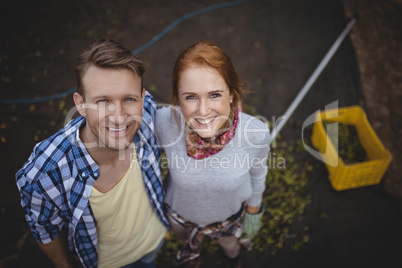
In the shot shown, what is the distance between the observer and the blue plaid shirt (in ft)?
5.19

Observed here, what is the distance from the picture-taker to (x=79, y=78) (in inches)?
63.3

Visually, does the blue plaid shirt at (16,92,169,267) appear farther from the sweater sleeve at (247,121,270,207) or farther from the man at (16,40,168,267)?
the sweater sleeve at (247,121,270,207)

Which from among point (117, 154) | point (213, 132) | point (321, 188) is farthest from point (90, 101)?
point (321, 188)

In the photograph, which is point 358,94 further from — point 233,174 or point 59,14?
point 59,14

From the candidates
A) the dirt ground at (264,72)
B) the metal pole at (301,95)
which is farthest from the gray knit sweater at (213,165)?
the metal pole at (301,95)

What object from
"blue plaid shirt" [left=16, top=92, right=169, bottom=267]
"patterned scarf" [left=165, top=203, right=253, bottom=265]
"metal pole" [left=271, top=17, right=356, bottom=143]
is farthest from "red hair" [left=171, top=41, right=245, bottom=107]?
"metal pole" [left=271, top=17, right=356, bottom=143]

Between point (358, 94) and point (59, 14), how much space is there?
5.33m

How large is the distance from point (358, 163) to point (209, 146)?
7.47 feet

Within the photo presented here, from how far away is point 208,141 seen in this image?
190 centimetres

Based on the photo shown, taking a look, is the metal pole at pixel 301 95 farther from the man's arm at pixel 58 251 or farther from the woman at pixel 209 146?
the man's arm at pixel 58 251

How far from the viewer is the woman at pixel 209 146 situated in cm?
169

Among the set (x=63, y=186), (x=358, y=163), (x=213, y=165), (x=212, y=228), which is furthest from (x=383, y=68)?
(x=63, y=186)

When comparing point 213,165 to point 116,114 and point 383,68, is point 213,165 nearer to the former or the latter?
point 116,114

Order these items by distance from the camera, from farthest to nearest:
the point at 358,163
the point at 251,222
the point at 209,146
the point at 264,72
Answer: the point at 264,72, the point at 358,163, the point at 251,222, the point at 209,146
